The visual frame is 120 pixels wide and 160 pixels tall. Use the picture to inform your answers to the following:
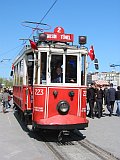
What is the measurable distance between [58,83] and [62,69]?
492 millimetres

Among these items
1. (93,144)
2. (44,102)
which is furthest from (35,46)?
(93,144)

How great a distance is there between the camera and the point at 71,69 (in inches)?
446

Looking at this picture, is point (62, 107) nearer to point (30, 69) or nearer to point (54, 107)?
point (54, 107)

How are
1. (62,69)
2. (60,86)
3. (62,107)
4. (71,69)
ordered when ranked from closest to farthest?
(62,107) → (60,86) → (62,69) → (71,69)

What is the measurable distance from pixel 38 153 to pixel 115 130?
16.6 ft

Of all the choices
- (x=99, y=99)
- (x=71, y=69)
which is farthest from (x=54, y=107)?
(x=99, y=99)

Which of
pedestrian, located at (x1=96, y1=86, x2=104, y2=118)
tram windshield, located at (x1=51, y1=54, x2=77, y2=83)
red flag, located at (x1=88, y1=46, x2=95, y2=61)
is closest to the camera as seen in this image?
tram windshield, located at (x1=51, y1=54, x2=77, y2=83)

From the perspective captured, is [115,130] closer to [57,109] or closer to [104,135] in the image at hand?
[104,135]

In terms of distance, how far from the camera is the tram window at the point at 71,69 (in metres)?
11.2

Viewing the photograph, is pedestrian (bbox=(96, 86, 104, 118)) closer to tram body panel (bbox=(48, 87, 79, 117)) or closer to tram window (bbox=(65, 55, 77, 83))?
tram window (bbox=(65, 55, 77, 83))

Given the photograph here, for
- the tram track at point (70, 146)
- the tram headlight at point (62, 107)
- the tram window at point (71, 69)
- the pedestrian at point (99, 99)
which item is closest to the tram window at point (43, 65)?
the tram window at point (71, 69)

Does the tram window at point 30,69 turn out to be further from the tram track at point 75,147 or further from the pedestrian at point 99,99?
the pedestrian at point 99,99

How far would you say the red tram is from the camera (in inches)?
425

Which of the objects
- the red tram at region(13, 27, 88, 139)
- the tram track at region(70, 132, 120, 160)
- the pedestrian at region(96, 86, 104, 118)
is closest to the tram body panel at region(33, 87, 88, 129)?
the red tram at region(13, 27, 88, 139)
